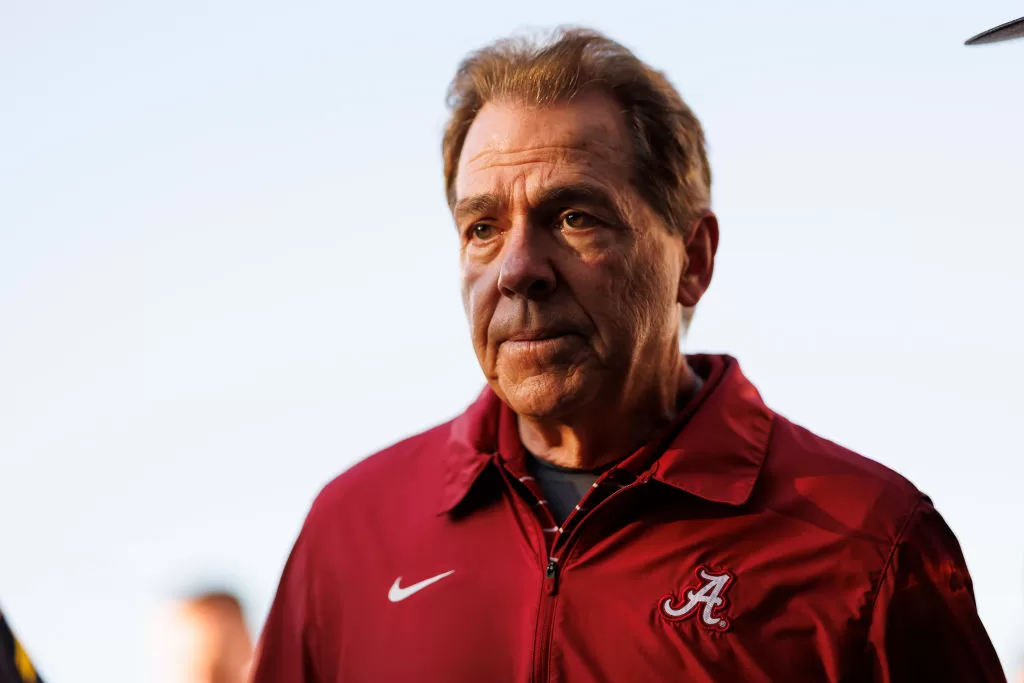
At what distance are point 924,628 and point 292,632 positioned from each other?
1.53 m

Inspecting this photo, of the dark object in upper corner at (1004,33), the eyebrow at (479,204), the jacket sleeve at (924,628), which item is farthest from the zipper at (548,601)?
the dark object in upper corner at (1004,33)

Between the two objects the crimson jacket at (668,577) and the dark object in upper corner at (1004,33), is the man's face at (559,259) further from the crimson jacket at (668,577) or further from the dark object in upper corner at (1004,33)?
the dark object in upper corner at (1004,33)

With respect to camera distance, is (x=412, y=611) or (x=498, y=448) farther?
(x=498, y=448)

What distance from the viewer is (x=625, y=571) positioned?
2.79 metres

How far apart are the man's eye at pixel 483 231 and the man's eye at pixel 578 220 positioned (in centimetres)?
18

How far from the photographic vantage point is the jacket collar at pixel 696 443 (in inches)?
113

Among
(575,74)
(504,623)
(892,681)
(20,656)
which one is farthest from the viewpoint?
(575,74)

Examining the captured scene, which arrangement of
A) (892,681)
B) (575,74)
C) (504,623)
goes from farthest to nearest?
(575,74) < (504,623) < (892,681)

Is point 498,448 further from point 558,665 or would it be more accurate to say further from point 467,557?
point 558,665

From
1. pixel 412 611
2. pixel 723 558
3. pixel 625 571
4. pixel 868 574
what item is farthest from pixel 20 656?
pixel 868 574

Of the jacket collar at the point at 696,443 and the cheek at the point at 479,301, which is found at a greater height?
the cheek at the point at 479,301

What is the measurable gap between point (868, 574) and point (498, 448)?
944mm

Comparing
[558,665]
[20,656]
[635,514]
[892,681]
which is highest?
[20,656]

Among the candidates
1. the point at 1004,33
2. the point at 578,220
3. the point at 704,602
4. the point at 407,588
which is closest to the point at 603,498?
the point at 704,602
